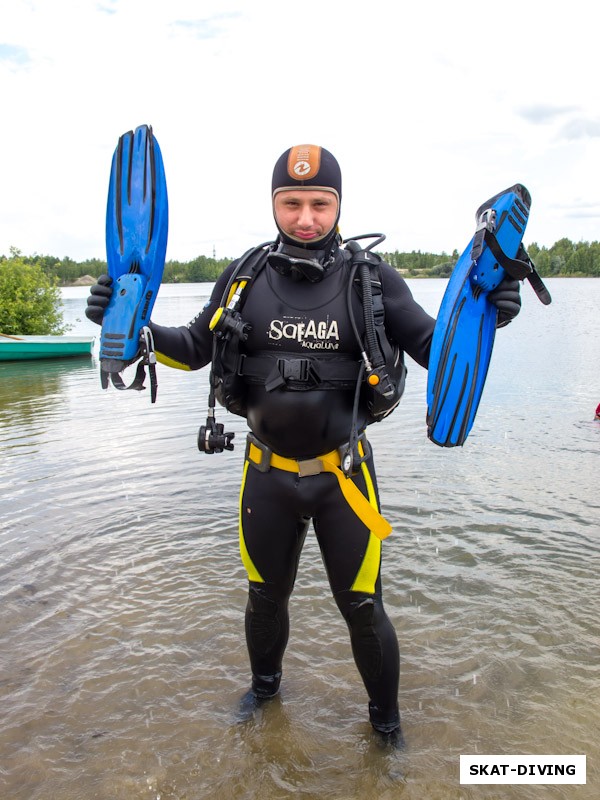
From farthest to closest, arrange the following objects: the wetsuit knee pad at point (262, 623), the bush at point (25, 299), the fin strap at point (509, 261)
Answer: the bush at point (25, 299) → the wetsuit knee pad at point (262, 623) → the fin strap at point (509, 261)

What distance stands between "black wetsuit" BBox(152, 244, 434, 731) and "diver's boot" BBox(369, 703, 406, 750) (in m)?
0.09

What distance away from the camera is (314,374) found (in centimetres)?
264

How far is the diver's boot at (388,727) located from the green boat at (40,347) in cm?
1575

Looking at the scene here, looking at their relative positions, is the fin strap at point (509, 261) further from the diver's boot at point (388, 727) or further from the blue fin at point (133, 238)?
the diver's boot at point (388, 727)

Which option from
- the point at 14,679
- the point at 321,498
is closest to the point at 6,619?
the point at 14,679

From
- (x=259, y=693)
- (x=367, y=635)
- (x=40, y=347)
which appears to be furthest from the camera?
(x=40, y=347)

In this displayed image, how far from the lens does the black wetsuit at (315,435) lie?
2.66 metres

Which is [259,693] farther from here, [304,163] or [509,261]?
[304,163]

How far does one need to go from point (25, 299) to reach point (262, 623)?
60.8 ft

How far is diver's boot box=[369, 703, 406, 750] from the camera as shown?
115 inches

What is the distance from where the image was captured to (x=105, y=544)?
5.15 metres

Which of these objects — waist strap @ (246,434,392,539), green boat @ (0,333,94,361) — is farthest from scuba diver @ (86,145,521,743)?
green boat @ (0,333,94,361)

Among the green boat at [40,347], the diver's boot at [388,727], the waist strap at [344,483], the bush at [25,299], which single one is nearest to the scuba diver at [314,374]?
the waist strap at [344,483]

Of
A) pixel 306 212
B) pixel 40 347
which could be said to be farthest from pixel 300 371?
pixel 40 347
